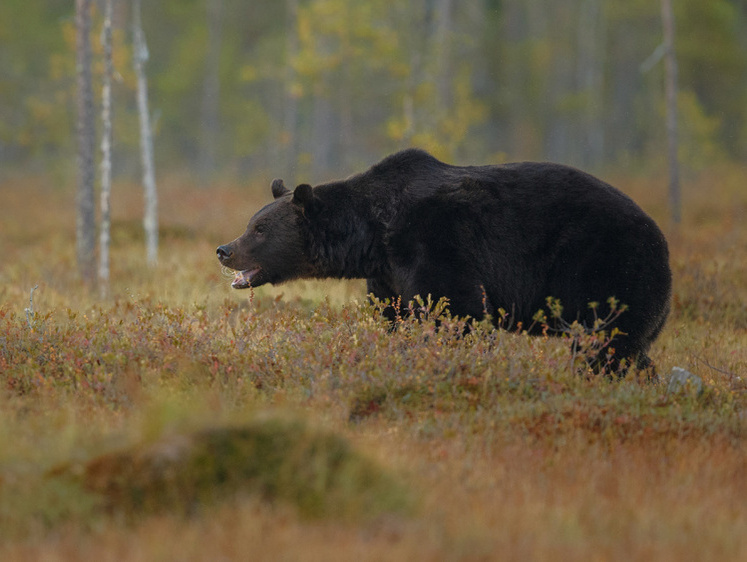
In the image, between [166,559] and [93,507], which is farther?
[93,507]

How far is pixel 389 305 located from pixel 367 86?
2635cm

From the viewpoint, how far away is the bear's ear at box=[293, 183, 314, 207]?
747cm

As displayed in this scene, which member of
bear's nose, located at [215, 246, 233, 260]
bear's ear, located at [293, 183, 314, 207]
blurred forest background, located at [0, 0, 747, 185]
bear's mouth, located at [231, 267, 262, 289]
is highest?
blurred forest background, located at [0, 0, 747, 185]

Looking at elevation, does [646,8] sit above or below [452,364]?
above

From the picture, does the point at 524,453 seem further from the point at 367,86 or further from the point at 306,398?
the point at 367,86

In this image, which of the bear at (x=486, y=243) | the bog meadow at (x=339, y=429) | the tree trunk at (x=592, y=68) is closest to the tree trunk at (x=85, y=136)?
the bog meadow at (x=339, y=429)

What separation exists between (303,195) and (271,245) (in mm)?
569

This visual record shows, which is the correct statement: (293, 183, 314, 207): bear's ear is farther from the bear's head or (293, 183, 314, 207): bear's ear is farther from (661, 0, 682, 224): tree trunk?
(661, 0, 682, 224): tree trunk

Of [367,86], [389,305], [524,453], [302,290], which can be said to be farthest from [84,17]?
[367,86]

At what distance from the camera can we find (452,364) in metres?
6.04

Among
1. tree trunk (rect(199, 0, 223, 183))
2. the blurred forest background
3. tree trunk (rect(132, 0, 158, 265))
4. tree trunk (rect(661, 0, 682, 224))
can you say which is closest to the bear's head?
tree trunk (rect(132, 0, 158, 265))

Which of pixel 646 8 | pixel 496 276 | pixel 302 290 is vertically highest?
pixel 646 8

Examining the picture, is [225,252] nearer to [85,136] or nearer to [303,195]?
[303,195]

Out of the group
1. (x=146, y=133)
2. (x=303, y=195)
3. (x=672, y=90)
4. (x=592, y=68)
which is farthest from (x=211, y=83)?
(x=303, y=195)
